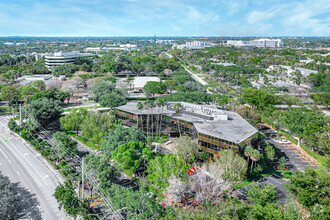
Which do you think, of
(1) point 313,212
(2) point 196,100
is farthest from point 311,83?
(1) point 313,212

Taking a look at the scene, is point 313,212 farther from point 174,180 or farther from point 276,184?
point 174,180

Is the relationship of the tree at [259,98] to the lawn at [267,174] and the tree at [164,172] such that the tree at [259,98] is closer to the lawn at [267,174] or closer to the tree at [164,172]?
the lawn at [267,174]

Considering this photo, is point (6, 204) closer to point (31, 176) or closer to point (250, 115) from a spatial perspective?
point (31, 176)

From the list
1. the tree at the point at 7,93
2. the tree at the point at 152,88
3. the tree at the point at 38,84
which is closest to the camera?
the tree at the point at 7,93

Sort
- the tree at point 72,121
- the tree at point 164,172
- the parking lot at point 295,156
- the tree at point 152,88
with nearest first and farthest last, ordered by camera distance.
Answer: the tree at point 164,172
the parking lot at point 295,156
the tree at point 72,121
the tree at point 152,88

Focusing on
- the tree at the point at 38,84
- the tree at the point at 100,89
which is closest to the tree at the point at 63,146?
the tree at the point at 100,89
